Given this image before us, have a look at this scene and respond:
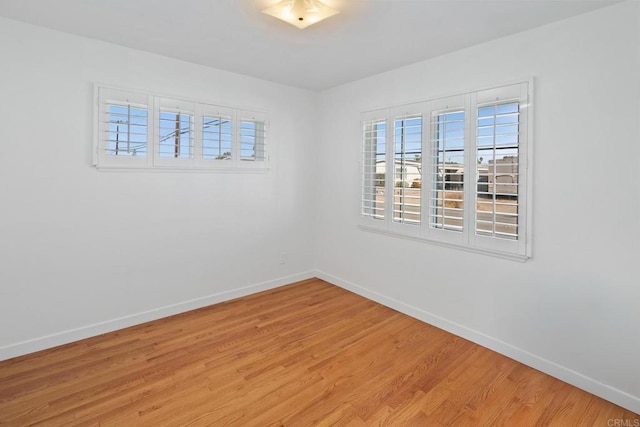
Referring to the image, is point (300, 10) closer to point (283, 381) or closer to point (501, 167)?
point (501, 167)

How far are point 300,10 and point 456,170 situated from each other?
5.77ft

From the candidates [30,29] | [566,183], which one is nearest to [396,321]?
[566,183]

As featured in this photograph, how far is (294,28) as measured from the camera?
2.49m

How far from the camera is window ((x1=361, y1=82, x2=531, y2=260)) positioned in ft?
8.23

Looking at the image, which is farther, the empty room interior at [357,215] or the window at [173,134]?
the window at [173,134]

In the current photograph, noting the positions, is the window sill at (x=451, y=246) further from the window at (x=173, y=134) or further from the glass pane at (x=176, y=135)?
the glass pane at (x=176, y=135)

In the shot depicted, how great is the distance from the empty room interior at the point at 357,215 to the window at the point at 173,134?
0.7 inches

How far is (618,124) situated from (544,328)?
1.44m

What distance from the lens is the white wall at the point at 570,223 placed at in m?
2.05

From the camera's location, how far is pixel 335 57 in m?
3.05

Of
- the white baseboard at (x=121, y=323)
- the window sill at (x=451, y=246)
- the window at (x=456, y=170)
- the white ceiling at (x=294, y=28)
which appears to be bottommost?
the white baseboard at (x=121, y=323)

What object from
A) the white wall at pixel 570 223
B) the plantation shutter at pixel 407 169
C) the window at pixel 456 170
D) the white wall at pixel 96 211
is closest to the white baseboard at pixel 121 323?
the white wall at pixel 96 211

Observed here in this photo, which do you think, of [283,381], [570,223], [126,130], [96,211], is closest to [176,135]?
[126,130]

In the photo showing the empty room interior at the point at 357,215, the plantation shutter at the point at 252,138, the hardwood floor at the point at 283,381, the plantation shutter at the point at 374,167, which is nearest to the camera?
the hardwood floor at the point at 283,381
